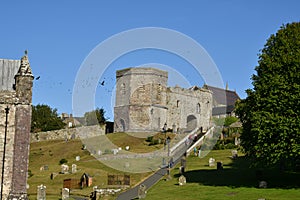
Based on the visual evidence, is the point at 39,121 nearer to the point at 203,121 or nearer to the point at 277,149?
the point at 203,121

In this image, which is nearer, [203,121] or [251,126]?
[251,126]

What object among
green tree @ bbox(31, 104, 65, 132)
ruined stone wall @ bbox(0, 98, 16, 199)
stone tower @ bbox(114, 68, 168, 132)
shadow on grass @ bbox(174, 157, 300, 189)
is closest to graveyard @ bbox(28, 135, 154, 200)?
shadow on grass @ bbox(174, 157, 300, 189)

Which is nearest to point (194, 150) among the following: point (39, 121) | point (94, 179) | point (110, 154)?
point (110, 154)

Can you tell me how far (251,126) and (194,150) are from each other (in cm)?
2603

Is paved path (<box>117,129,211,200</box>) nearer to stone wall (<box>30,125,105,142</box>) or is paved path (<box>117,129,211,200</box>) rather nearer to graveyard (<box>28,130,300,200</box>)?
graveyard (<box>28,130,300,200</box>)

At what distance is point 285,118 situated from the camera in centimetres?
3769

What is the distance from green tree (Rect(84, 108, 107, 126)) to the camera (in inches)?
3976

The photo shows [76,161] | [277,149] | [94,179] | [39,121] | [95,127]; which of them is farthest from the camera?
[39,121]

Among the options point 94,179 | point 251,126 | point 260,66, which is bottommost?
point 94,179

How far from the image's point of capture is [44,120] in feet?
342

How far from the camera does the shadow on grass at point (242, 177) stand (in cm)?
4022

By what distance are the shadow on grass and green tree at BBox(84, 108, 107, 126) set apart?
5098cm

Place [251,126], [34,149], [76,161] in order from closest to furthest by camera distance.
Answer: [251,126]
[76,161]
[34,149]

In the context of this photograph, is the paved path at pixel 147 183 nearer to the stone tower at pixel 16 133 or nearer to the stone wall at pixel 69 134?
the stone tower at pixel 16 133
